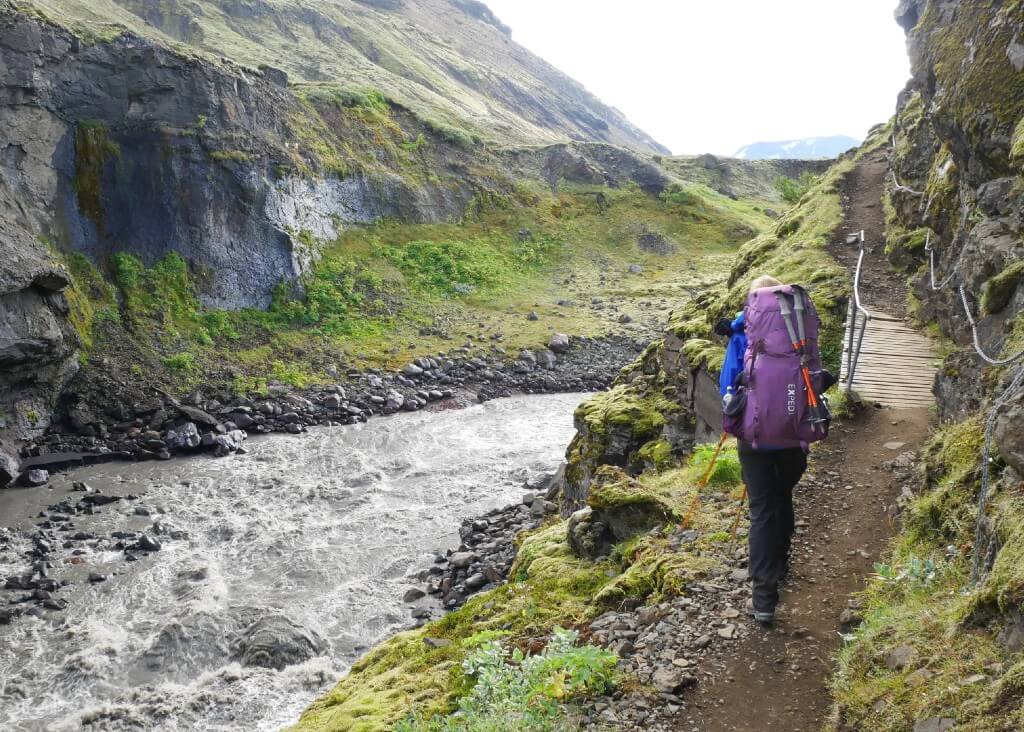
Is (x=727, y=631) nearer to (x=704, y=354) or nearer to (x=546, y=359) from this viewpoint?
(x=704, y=354)

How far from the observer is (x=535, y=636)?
310 inches

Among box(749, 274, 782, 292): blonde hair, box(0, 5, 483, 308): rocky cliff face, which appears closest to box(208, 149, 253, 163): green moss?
box(0, 5, 483, 308): rocky cliff face

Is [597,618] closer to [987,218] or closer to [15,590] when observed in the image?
[987,218]

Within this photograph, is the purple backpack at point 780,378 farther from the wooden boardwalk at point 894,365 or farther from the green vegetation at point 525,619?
the wooden boardwalk at point 894,365

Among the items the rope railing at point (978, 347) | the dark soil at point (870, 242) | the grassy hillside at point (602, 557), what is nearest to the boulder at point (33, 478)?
the grassy hillside at point (602, 557)

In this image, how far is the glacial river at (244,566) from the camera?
43.0ft

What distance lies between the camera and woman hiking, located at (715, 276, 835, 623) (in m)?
6.18

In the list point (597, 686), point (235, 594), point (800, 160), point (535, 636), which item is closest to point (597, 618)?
point (535, 636)

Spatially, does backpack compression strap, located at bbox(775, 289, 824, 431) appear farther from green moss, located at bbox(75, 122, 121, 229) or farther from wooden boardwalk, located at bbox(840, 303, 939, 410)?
green moss, located at bbox(75, 122, 121, 229)

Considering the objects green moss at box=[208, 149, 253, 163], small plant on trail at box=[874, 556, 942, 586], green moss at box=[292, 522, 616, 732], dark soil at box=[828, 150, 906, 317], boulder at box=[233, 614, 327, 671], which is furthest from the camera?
green moss at box=[208, 149, 253, 163]

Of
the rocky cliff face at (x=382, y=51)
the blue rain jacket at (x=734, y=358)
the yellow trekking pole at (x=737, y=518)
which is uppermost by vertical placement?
the rocky cliff face at (x=382, y=51)

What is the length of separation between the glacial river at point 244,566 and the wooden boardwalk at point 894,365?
10.4 meters

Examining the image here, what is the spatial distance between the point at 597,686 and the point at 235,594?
13080mm

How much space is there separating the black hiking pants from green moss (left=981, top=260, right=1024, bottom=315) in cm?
370
